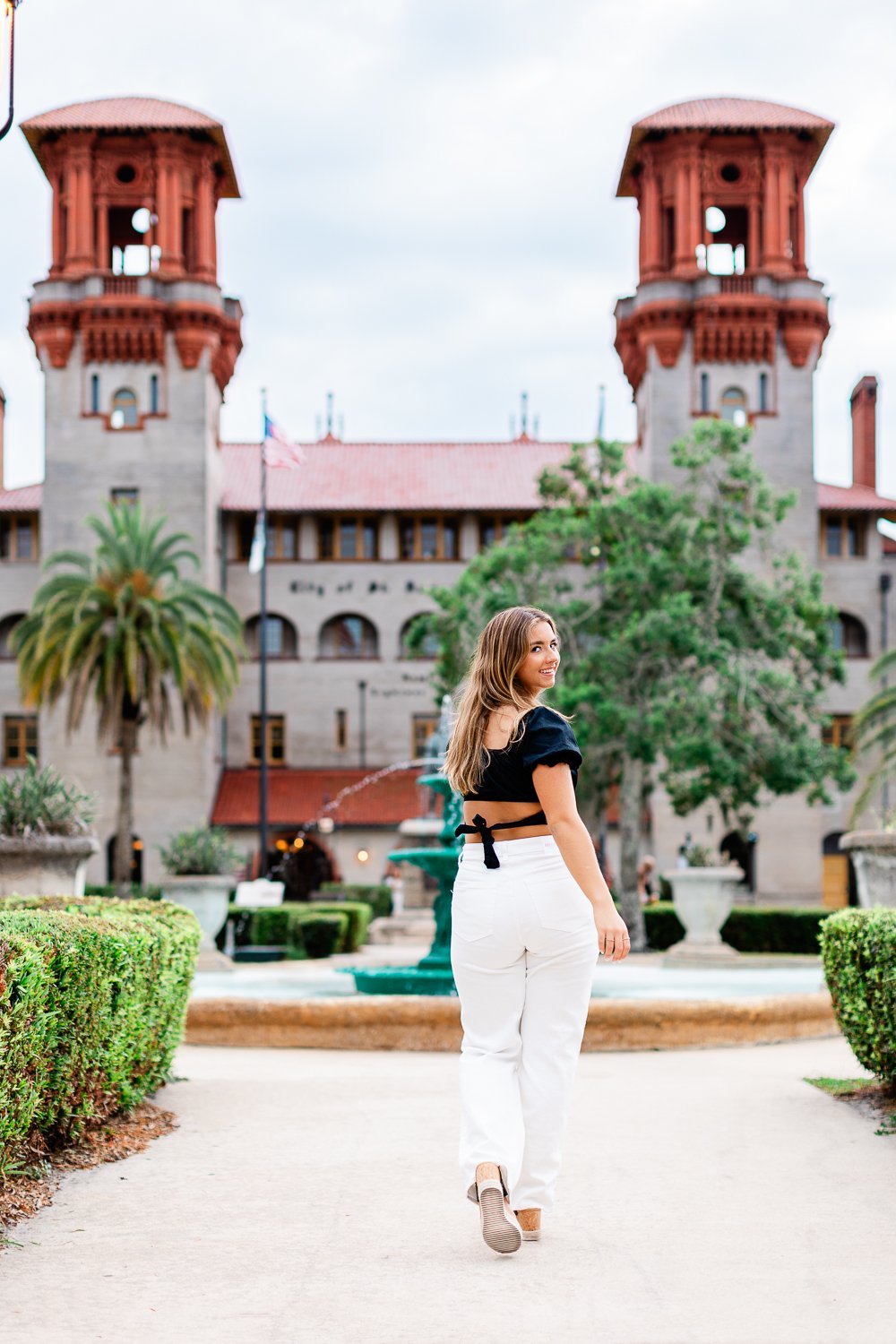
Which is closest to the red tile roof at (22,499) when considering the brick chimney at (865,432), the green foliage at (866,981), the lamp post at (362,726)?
the lamp post at (362,726)

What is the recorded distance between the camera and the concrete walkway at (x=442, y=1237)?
4.46 meters

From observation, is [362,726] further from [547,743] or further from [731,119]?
[547,743]

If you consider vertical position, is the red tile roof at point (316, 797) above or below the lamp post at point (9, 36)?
below

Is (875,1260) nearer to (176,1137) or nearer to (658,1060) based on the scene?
(176,1137)

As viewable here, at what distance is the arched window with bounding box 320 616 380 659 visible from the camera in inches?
2125

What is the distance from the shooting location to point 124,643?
3941cm

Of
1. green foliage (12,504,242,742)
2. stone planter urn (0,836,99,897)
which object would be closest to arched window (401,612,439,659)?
green foliage (12,504,242,742)

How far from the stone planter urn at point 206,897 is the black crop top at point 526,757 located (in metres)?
17.4

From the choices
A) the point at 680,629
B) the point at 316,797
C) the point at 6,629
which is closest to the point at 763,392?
the point at 316,797

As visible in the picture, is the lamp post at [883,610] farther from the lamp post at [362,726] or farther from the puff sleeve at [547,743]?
the puff sleeve at [547,743]

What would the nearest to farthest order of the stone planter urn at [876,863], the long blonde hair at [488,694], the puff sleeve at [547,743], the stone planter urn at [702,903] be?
the puff sleeve at [547,743] < the long blonde hair at [488,694] < the stone planter urn at [876,863] < the stone planter urn at [702,903]

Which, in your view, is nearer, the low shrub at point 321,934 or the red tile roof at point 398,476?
the low shrub at point 321,934

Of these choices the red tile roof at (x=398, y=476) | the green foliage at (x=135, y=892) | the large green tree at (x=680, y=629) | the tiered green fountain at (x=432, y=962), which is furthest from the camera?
the red tile roof at (x=398, y=476)

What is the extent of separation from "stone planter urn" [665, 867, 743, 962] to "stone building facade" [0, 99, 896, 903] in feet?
73.2
